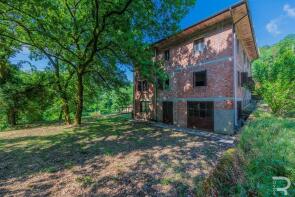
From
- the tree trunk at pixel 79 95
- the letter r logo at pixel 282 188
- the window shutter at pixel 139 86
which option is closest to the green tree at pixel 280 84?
the letter r logo at pixel 282 188

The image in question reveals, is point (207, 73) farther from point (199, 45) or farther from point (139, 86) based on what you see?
point (139, 86)

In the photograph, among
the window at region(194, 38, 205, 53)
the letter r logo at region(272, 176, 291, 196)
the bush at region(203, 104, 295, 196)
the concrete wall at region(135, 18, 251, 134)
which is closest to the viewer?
the letter r logo at region(272, 176, 291, 196)

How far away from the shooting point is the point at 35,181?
167 inches

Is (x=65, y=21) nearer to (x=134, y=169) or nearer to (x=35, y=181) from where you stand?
(x=35, y=181)

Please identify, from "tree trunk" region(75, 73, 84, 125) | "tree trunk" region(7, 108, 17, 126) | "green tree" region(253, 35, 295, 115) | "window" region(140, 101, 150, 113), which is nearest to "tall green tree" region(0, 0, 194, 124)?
"tree trunk" region(75, 73, 84, 125)

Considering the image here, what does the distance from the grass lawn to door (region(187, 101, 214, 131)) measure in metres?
3.30

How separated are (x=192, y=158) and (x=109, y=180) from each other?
337 centimetres

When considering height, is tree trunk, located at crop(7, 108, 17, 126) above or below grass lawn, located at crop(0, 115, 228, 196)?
above

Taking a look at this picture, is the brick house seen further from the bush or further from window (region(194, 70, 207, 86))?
the bush

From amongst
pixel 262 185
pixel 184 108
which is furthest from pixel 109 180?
pixel 184 108

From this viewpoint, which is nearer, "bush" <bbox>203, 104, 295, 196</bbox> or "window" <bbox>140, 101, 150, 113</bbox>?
"bush" <bbox>203, 104, 295, 196</bbox>

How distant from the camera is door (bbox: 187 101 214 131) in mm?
11008

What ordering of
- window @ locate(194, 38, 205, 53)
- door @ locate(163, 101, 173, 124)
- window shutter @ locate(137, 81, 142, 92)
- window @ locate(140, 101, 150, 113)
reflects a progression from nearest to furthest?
window @ locate(194, 38, 205, 53)
door @ locate(163, 101, 173, 124)
window @ locate(140, 101, 150, 113)
window shutter @ locate(137, 81, 142, 92)

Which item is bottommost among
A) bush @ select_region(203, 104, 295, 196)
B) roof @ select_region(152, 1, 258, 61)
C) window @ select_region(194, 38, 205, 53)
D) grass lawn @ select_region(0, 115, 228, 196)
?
grass lawn @ select_region(0, 115, 228, 196)
